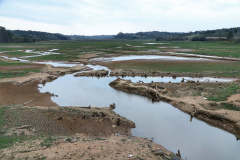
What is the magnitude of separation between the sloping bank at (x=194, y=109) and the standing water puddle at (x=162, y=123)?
0.71 meters

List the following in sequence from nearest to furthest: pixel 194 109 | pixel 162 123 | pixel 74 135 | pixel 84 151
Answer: pixel 84 151 → pixel 74 135 → pixel 162 123 → pixel 194 109

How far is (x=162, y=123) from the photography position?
15.0 m

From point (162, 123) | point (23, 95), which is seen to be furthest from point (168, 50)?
point (23, 95)

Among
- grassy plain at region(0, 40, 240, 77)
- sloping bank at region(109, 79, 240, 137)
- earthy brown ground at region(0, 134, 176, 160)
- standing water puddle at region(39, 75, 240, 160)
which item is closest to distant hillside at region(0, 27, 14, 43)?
grassy plain at region(0, 40, 240, 77)

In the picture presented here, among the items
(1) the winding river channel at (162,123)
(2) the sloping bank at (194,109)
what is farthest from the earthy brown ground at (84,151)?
(2) the sloping bank at (194,109)

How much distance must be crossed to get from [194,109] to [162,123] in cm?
428

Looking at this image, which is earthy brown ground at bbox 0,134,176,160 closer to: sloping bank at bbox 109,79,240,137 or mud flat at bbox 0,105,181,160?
mud flat at bbox 0,105,181,160

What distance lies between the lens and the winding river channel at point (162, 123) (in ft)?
37.7

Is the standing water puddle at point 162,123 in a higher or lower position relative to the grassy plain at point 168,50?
lower

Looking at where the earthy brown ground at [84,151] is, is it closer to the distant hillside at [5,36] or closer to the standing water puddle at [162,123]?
the standing water puddle at [162,123]

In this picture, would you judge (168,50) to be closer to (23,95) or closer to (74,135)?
(23,95)

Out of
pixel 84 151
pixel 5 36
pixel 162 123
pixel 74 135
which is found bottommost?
pixel 162 123

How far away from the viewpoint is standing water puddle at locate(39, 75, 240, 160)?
453 inches

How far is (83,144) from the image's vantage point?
32.7ft
